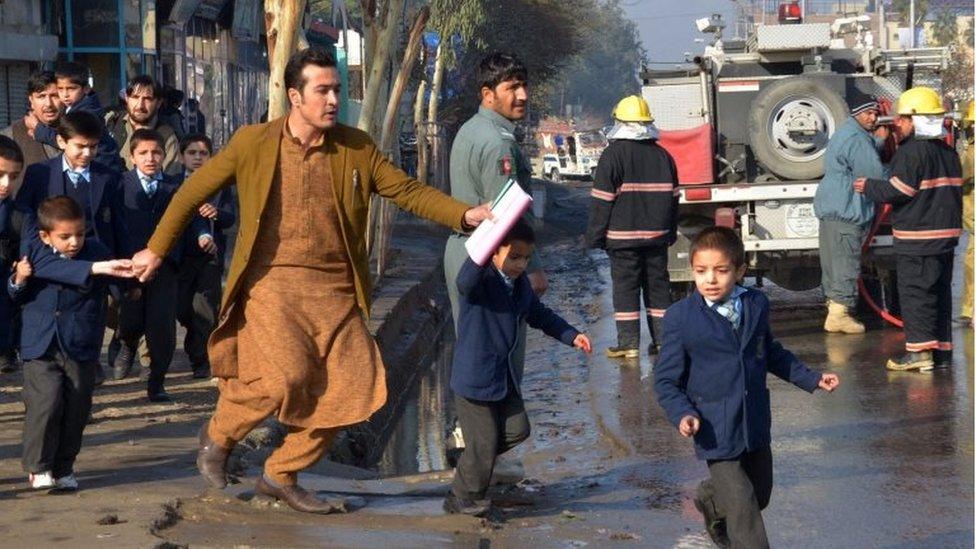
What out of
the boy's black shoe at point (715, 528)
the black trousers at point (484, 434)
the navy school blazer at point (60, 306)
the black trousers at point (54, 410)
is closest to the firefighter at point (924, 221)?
the black trousers at point (484, 434)

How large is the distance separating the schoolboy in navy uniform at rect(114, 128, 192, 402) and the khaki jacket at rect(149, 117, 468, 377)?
9.59 ft

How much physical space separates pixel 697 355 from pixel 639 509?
166cm

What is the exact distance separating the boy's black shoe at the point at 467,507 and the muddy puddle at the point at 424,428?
3.04 m

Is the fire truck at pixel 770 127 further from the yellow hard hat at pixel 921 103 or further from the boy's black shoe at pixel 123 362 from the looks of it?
the boy's black shoe at pixel 123 362

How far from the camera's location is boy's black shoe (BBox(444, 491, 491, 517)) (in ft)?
24.3

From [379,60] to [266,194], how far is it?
36.8ft

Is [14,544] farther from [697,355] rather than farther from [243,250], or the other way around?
[697,355]

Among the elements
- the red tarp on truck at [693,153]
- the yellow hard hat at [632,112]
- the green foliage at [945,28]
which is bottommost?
the red tarp on truck at [693,153]

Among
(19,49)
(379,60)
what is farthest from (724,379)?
(19,49)

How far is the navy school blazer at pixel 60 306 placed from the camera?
7.62 metres

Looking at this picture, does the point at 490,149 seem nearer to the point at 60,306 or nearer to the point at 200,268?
the point at 60,306

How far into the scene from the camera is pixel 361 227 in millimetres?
7246

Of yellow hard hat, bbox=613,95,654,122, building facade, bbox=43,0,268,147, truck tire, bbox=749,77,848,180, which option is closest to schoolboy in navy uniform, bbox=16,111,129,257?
yellow hard hat, bbox=613,95,654,122

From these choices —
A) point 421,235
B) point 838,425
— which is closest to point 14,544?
point 838,425
